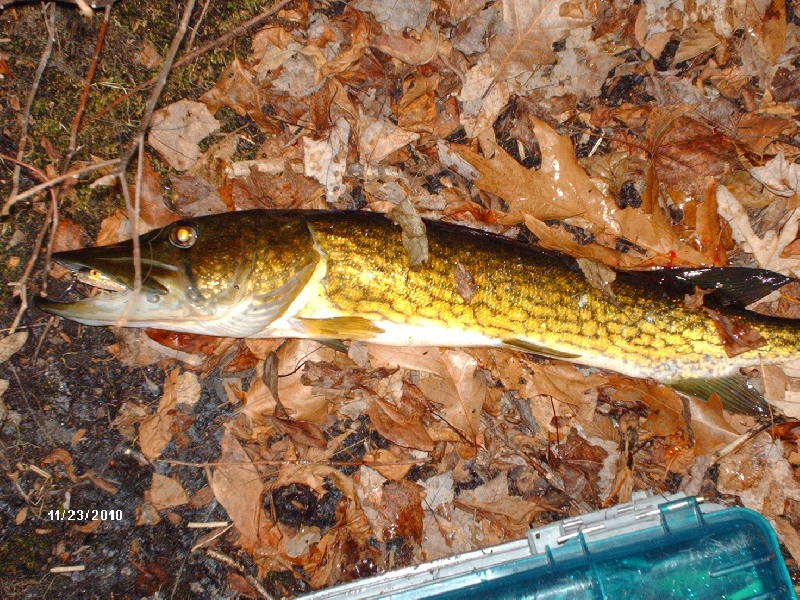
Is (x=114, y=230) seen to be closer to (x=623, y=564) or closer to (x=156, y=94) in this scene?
(x=156, y=94)

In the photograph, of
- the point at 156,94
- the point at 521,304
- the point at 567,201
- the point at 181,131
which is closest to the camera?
the point at 156,94

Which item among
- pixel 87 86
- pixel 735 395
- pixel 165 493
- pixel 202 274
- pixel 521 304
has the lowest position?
pixel 735 395

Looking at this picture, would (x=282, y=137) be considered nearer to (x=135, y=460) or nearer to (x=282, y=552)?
(x=135, y=460)

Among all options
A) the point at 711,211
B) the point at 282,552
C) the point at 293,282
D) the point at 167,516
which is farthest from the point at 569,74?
the point at 167,516

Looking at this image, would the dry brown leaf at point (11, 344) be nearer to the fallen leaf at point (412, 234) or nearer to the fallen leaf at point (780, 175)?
the fallen leaf at point (412, 234)

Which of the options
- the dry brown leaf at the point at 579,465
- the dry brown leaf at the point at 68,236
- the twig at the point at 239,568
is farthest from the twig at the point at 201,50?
the dry brown leaf at the point at 579,465

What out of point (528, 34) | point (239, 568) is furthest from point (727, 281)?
point (239, 568)

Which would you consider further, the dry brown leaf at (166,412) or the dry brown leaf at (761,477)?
the dry brown leaf at (761,477)

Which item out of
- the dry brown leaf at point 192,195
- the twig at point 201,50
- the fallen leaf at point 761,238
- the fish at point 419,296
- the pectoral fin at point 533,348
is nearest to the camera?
the fish at point 419,296
